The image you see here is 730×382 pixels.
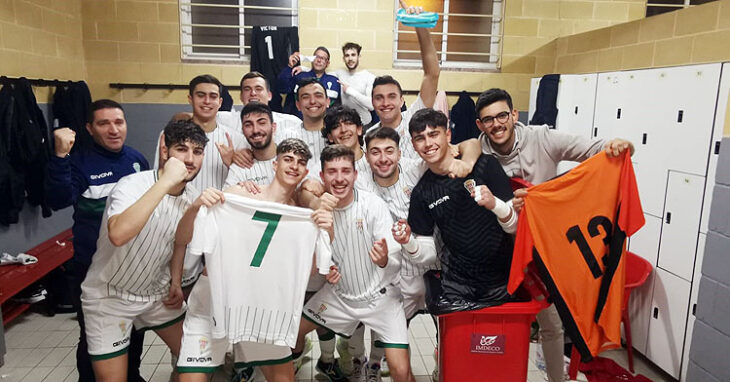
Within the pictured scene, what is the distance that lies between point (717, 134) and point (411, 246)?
→ 6.77ft

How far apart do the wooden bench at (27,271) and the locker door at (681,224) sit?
178 inches

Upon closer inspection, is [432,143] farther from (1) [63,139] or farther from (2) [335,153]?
(1) [63,139]

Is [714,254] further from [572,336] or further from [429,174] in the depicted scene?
[429,174]

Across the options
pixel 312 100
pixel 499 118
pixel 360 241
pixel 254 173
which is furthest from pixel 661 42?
pixel 254 173

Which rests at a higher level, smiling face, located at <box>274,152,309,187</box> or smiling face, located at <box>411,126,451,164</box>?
smiling face, located at <box>411,126,451,164</box>

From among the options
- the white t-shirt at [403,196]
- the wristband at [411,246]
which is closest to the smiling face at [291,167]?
the white t-shirt at [403,196]

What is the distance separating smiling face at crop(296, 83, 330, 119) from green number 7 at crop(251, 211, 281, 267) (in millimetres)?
Answer: 1100

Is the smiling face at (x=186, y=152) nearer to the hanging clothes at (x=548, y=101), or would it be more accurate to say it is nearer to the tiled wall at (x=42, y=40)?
the tiled wall at (x=42, y=40)

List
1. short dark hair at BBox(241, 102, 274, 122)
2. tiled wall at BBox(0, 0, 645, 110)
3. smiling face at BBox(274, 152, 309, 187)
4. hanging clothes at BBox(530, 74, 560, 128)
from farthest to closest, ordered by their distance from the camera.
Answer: tiled wall at BBox(0, 0, 645, 110) < hanging clothes at BBox(530, 74, 560, 128) < short dark hair at BBox(241, 102, 274, 122) < smiling face at BBox(274, 152, 309, 187)

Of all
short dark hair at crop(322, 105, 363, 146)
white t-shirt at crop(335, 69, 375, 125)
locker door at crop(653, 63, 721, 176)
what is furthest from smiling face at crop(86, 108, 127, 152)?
locker door at crop(653, 63, 721, 176)

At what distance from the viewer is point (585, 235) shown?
2.42 m

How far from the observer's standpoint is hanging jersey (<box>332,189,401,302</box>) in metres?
2.54

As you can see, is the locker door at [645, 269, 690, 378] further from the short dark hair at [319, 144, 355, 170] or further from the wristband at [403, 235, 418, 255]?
the short dark hair at [319, 144, 355, 170]

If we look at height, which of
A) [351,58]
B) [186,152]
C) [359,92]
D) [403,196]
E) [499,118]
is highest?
[351,58]
